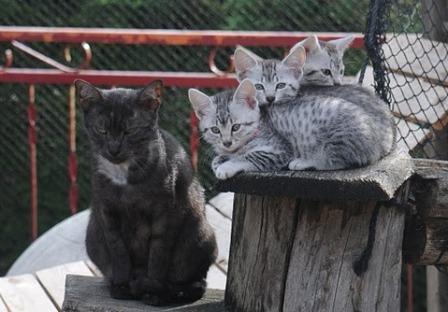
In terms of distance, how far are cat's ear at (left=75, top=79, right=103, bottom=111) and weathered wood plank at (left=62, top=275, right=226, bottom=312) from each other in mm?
684

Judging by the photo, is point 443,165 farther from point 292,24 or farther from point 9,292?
point 292,24

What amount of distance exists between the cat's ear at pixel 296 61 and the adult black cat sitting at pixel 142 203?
47 centimetres

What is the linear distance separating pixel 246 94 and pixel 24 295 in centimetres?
177

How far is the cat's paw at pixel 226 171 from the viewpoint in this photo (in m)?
3.14

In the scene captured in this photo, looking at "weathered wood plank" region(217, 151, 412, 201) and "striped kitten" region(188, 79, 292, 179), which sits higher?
"striped kitten" region(188, 79, 292, 179)

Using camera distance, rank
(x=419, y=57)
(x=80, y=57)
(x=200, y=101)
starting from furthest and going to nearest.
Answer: (x=80, y=57) < (x=419, y=57) < (x=200, y=101)

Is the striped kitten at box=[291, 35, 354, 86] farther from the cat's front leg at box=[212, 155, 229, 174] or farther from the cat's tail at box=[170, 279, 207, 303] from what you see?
the cat's tail at box=[170, 279, 207, 303]

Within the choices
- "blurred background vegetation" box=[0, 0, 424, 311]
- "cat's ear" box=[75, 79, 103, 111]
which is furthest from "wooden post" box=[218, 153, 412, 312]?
"blurred background vegetation" box=[0, 0, 424, 311]

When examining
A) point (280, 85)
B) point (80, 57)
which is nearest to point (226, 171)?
point (280, 85)

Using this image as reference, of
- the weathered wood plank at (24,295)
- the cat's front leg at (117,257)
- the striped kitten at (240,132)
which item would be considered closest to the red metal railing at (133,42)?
the weathered wood plank at (24,295)

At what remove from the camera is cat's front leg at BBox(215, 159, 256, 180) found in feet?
10.3

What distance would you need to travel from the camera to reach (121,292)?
3.74 m

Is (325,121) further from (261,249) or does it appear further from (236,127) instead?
(261,249)

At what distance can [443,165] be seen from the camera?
3572 mm
